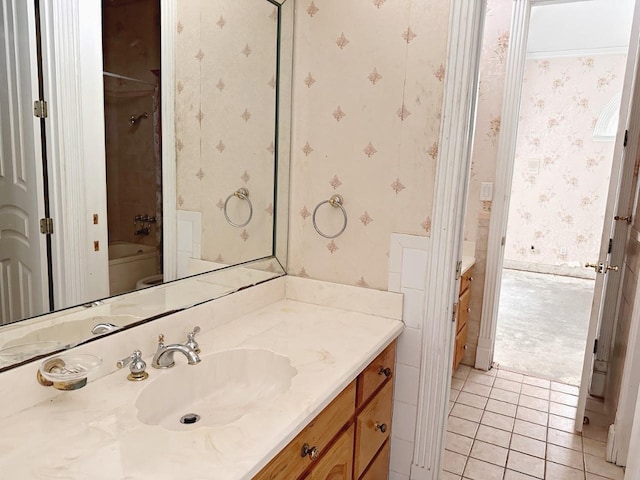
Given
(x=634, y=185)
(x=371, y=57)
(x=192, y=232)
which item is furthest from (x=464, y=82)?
(x=634, y=185)

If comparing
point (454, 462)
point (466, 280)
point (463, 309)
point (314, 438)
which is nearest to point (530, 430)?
point (454, 462)

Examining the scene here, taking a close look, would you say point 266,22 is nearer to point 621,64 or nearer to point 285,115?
point 285,115

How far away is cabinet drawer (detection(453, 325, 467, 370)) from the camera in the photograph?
293cm

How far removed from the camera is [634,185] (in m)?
2.50

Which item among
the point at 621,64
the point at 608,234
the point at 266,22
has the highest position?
the point at 621,64

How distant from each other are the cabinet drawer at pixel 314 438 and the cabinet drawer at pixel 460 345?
1.74 m

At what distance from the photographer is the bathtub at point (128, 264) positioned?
1283 millimetres

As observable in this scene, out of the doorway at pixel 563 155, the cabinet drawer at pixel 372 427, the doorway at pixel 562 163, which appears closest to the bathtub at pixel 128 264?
the cabinet drawer at pixel 372 427

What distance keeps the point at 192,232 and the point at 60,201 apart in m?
0.47

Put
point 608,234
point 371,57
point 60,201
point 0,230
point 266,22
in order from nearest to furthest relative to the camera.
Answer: point 0,230 → point 60,201 → point 371,57 → point 266,22 → point 608,234

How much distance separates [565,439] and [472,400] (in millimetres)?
534

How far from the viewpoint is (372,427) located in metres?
1.56

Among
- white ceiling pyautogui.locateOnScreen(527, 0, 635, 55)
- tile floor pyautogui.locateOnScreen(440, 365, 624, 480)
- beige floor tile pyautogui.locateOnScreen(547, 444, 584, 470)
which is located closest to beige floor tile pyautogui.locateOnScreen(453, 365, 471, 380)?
tile floor pyautogui.locateOnScreen(440, 365, 624, 480)

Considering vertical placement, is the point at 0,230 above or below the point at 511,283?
above
